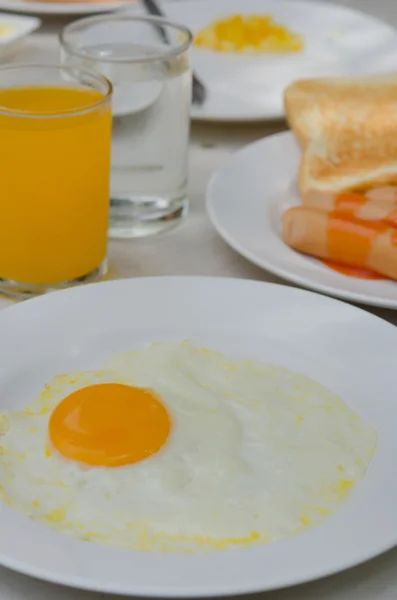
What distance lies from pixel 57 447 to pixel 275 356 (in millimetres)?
314

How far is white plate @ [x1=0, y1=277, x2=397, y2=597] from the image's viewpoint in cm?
76

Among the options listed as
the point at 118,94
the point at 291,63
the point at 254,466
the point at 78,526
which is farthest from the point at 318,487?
the point at 291,63

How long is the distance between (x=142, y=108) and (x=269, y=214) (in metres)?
0.26

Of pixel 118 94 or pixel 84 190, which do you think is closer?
pixel 84 190

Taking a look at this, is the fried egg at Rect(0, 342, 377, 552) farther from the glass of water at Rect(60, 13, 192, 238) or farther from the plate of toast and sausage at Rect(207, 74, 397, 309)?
the glass of water at Rect(60, 13, 192, 238)

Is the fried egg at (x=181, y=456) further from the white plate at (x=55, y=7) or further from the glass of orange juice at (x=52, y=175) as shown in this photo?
the white plate at (x=55, y=7)

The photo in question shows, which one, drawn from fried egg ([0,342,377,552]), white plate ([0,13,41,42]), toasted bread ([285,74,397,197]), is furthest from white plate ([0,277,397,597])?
white plate ([0,13,41,42])

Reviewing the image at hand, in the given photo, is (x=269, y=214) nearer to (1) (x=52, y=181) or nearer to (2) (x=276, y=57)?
(1) (x=52, y=181)

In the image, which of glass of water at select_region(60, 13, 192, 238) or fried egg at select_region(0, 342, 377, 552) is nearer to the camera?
fried egg at select_region(0, 342, 377, 552)

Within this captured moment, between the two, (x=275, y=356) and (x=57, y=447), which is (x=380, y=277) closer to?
(x=275, y=356)

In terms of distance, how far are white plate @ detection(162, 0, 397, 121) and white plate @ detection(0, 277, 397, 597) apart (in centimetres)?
66

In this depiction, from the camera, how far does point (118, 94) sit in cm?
138

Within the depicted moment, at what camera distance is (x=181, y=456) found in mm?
916

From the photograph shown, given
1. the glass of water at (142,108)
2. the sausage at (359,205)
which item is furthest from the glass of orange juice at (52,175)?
the sausage at (359,205)
